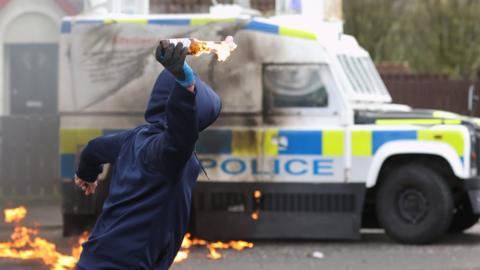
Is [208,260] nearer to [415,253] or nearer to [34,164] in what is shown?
[415,253]

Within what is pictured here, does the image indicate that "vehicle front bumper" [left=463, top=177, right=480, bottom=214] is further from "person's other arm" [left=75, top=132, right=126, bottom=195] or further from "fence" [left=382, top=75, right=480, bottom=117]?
"fence" [left=382, top=75, right=480, bottom=117]

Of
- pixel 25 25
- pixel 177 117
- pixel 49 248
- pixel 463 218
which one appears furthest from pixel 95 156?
pixel 25 25

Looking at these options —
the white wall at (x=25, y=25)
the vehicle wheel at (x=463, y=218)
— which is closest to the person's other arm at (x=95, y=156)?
the vehicle wheel at (x=463, y=218)

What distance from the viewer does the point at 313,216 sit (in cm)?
1173

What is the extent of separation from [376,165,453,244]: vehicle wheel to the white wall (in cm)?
809

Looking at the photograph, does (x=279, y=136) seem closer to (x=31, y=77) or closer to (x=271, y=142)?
(x=271, y=142)

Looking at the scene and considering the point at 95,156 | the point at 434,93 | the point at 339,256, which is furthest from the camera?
the point at 434,93

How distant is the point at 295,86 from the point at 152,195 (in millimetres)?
7754

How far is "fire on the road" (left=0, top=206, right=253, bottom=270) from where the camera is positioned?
35.1 feet

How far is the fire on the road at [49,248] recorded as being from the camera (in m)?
10.7

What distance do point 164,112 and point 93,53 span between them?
25.9 ft

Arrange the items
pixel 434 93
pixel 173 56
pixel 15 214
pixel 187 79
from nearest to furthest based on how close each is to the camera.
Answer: pixel 173 56 < pixel 187 79 < pixel 15 214 < pixel 434 93

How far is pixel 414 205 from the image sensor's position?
11734 millimetres

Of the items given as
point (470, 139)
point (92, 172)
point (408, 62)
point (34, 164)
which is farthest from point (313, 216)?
point (408, 62)
